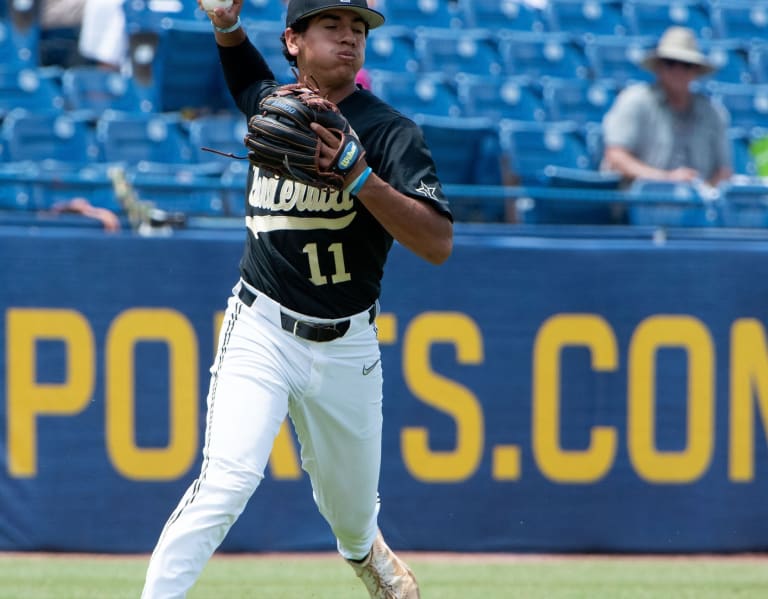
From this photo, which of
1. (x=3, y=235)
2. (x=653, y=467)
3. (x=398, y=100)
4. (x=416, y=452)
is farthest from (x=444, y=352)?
(x=398, y=100)

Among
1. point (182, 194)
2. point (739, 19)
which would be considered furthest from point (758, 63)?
point (182, 194)

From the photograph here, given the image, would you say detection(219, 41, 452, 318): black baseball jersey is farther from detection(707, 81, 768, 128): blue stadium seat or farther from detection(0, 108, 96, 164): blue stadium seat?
detection(707, 81, 768, 128): blue stadium seat

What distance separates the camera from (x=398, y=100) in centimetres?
991

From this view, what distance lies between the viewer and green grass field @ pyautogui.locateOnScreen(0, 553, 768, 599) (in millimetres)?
5250

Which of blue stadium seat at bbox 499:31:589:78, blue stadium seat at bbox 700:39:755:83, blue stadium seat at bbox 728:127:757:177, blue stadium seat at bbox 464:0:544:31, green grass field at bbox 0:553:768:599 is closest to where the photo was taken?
green grass field at bbox 0:553:768:599

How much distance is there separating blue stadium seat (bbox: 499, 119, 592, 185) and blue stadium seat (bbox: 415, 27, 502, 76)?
1861mm

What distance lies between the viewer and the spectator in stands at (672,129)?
7957 millimetres

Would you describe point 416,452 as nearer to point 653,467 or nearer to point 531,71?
point 653,467

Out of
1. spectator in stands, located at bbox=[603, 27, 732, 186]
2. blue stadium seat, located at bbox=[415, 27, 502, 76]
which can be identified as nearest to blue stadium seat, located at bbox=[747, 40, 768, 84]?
blue stadium seat, located at bbox=[415, 27, 502, 76]

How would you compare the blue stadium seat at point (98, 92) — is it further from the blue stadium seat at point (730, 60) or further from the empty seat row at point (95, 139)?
the blue stadium seat at point (730, 60)

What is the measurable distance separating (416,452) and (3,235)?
89.5 inches

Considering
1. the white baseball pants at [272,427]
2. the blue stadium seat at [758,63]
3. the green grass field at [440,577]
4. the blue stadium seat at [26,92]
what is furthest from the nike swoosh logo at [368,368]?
the blue stadium seat at [758,63]

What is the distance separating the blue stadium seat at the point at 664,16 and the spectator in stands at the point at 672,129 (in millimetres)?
4344

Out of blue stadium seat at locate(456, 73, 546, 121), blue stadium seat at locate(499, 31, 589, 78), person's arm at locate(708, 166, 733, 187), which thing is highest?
blue stadium seat at locate(499, 31, 589, 78)
